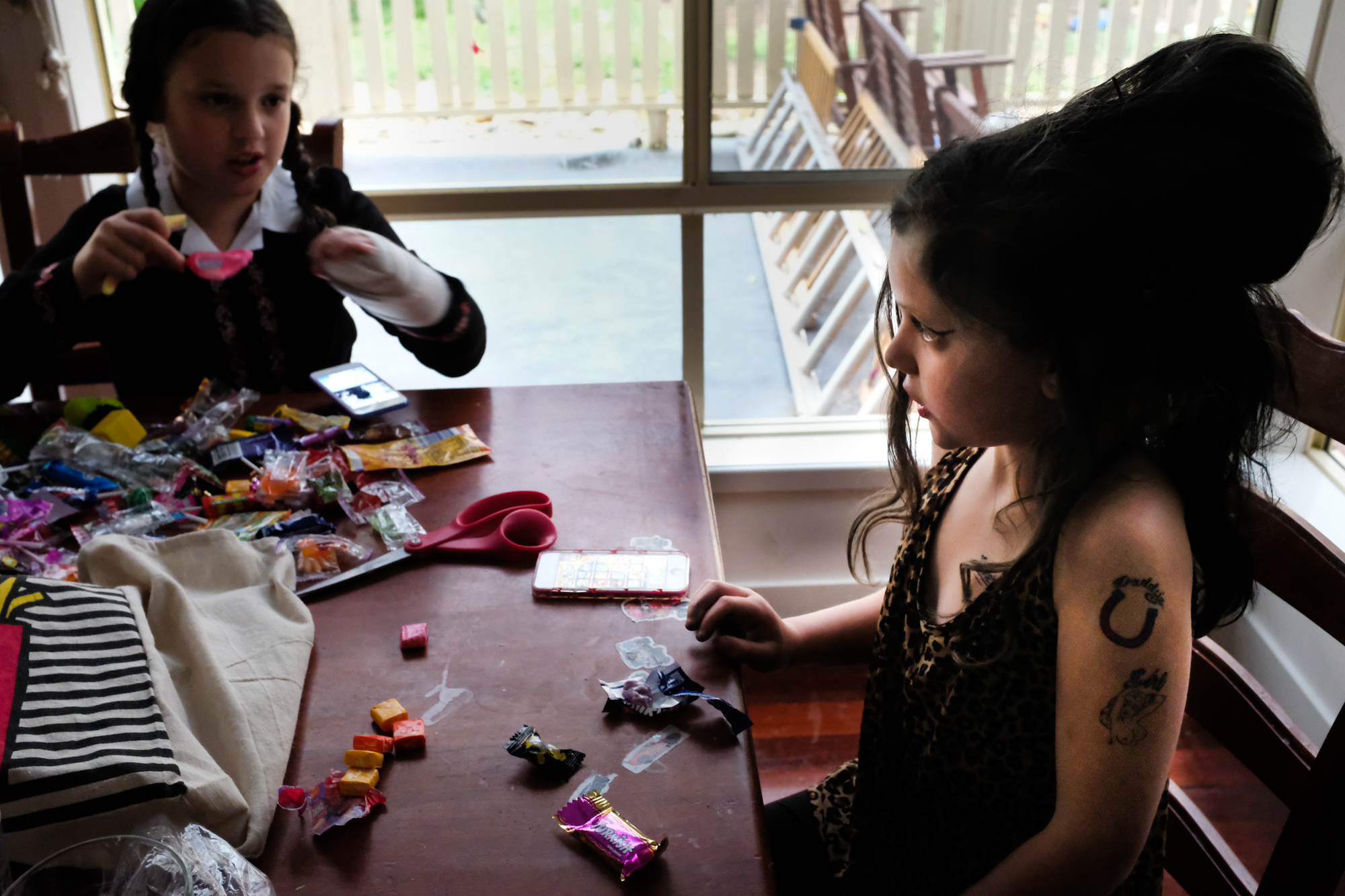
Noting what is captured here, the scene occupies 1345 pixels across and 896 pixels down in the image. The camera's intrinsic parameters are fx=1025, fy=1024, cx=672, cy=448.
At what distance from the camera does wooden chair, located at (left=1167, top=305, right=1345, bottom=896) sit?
28.8 inches

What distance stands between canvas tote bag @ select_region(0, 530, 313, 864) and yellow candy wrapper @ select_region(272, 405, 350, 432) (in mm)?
330

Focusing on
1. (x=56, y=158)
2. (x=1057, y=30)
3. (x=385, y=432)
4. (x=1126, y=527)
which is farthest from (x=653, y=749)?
(x=1057, y=30)

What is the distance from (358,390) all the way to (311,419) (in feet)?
0.25

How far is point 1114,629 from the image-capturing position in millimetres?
674

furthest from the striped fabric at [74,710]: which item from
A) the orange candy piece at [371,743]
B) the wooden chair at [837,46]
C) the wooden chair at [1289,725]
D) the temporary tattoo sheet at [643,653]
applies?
the wooden chair at [837,46]

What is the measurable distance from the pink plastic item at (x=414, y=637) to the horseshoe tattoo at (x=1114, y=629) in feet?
1.66

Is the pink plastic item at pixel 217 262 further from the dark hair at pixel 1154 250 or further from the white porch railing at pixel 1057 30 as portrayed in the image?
the white porch railing at pixel 1057 30

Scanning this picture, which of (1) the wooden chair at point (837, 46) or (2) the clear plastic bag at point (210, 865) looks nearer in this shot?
(2) the clear plastic bag at point (210, 865)

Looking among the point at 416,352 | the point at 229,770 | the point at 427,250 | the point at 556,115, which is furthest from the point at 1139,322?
the point at 427,250

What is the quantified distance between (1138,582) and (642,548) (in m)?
0.44

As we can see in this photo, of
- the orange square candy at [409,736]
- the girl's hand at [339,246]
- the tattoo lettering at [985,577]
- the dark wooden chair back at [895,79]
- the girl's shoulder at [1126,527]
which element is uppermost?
the dark wooden chair back at [895,79]

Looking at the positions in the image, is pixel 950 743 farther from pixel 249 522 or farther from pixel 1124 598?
pixel 249 522

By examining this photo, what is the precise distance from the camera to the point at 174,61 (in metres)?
Answer: 1.24

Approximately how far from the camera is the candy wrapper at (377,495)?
3.37 feet
